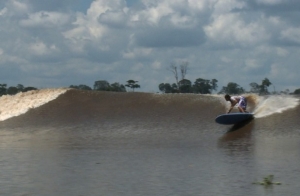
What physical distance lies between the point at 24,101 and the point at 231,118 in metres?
13.4

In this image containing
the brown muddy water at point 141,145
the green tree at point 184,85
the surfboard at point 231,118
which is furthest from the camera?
the green tree at point 184,85

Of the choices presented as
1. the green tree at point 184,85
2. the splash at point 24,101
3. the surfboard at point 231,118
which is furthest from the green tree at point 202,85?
the surfboard at point 231,118

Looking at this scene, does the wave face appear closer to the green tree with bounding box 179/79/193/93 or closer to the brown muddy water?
the brown muddy water

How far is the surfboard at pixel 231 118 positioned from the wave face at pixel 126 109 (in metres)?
0.71

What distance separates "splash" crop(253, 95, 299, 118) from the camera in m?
28.9

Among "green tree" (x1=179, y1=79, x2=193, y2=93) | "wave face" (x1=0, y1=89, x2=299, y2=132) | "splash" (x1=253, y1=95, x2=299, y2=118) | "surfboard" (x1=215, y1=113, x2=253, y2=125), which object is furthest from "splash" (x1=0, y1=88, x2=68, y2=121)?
"green tree" (x1=179, y1=79, x2=193, y2=93)

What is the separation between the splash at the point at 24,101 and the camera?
34938 millimetres

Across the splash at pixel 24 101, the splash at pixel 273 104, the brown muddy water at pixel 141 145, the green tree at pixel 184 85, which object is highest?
the green tree at pixel 184 85

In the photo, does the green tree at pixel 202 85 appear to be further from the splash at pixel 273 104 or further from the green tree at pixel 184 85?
the splash at pixel 273 104

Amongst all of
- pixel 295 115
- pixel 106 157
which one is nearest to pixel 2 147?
pixel 106 157

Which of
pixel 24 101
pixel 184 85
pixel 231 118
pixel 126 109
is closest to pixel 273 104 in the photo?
pixel 231 118

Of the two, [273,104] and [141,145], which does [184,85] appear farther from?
[141,145]

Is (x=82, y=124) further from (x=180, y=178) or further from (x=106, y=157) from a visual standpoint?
(x=180, y=178)

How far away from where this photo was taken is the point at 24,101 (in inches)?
1420
